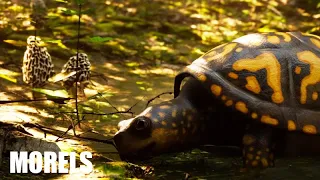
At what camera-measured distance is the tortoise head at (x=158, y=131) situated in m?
3.27

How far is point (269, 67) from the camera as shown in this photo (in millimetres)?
3373

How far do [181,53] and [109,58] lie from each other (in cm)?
138

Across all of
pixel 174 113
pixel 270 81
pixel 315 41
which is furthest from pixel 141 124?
pixel 315 41

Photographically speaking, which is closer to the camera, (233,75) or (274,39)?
(233,75)

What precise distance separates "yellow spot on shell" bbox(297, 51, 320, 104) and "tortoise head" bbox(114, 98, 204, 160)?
2.29ft

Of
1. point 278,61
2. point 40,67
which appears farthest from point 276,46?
point 40,67

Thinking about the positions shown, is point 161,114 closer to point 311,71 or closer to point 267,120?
point 267,120

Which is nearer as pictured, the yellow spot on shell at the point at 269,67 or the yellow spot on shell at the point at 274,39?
the yellow spot on shell at the point at 269,67

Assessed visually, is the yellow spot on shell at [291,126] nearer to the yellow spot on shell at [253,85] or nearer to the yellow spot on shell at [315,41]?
the yellow spot on shell at [253,85]

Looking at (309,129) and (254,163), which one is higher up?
(309,129)

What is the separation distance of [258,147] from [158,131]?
63 cm

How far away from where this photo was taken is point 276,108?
10.7ft

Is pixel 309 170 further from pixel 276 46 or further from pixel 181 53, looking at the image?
pixel 181 53

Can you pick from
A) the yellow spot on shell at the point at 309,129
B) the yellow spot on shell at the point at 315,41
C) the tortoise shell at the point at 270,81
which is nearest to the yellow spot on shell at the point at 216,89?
the tortoise shell at the point at 270,81
